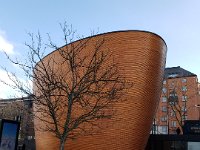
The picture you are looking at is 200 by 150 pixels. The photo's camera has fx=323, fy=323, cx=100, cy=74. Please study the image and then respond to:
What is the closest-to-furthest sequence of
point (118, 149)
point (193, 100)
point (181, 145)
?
point (118, 149) → point (181, 145) → point (193, 100)

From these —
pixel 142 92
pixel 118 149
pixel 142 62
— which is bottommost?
pixel 118 149

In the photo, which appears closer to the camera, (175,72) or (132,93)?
(132,93)

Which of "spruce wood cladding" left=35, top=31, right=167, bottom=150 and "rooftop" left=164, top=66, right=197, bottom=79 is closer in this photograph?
"spruce wood cladding" left=35, top=31, right=167, bottom=150

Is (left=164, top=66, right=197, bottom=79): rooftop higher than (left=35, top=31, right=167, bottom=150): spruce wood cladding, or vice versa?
(left=164, top=66, right=197, bottom=79): rooftop

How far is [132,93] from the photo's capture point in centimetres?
2105

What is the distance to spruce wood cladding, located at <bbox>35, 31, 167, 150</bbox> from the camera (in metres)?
20.7

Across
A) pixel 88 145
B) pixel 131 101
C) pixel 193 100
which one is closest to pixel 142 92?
pixel 131 101

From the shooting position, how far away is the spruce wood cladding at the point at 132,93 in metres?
20.7

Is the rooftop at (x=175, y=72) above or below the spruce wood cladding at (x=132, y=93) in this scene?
above

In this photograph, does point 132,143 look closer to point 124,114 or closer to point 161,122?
point 124,114

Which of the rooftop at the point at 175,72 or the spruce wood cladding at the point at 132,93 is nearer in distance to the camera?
the spruce wood cladding at the point at 132,93

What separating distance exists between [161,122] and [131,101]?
58.3 m

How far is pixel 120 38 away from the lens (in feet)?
71.1

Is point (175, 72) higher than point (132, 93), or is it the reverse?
point (175, 72)
